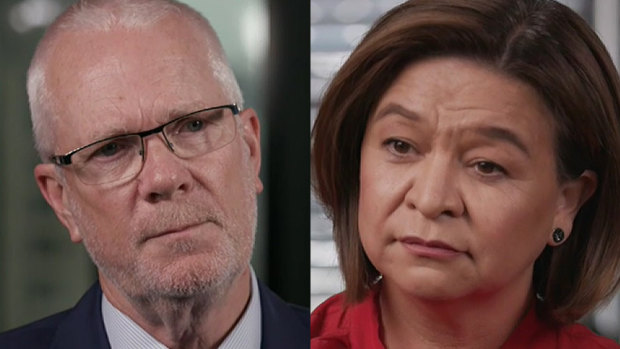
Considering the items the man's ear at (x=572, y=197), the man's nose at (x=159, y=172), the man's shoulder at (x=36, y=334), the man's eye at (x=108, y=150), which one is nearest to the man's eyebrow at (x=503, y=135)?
the man's ear at (x=572, y=197)

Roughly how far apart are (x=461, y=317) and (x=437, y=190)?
0.28 meters

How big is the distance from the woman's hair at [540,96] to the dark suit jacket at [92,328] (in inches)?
7.2

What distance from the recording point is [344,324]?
1855 millimetres

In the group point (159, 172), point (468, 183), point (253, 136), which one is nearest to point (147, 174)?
point (159, 172)

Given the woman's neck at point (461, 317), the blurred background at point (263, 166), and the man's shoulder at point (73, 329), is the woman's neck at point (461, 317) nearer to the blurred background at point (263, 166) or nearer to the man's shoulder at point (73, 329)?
the blurred background at point (263, 166)

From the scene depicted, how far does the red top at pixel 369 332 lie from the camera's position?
1.70 metres

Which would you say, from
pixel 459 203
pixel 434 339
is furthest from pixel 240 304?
pixel 459 203

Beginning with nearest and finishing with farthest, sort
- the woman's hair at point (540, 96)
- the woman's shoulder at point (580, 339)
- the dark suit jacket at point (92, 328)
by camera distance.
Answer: the woman's hair at point (540, 96) < the woman's shoulder at point (580, 339) < the dark suit jacket at point (92, 328)

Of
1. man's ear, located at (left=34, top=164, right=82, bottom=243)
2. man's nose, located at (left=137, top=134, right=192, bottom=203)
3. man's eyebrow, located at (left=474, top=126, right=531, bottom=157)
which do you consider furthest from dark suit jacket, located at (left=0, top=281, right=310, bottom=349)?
man's eyebrow, located at (left=474, top=126, right=531, bottom=157)

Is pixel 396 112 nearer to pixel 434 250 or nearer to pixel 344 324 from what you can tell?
pixel 434 250

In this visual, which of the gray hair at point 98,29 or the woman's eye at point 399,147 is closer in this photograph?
the woman's eye at point 399,147

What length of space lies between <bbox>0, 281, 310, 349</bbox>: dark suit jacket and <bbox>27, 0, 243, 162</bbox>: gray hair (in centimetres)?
36

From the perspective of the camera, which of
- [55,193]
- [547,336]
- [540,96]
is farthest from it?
[55,193]

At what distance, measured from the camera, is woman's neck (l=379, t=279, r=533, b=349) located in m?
1.68
